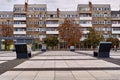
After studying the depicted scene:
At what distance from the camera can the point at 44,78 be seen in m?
14.7

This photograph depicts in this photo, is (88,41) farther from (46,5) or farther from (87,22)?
(46,5)

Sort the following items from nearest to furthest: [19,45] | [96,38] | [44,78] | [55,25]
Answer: [44,78]
[19,45]
[96,38]
[55,25]

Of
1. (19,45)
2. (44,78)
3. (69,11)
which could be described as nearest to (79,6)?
(69,11)

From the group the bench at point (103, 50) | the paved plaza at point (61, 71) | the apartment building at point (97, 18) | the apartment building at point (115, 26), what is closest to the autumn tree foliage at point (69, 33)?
the apartment building at point (97, 18)

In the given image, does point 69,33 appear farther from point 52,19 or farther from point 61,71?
point 61,71

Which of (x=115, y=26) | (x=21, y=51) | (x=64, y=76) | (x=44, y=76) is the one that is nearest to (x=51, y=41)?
(x=115, y=26)

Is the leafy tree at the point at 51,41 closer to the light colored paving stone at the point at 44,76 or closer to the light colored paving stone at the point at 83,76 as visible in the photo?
the light colored paving stone at the point at 44,76

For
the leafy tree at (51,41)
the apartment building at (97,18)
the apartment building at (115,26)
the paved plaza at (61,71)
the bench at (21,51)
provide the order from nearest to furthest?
the paved plaza at (61,71), the bench at (21,51), the leafy tree at (51,41), the apartment building at (115,26), the apartment building at (97,18)

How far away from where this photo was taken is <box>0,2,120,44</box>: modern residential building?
11925 cm

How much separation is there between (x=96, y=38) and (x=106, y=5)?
25752mm

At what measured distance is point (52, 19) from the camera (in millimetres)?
119688

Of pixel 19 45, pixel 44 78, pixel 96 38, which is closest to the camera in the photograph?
pixel 44 78

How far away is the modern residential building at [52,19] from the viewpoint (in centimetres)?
11925

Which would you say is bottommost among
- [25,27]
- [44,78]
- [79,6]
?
[44,78]
